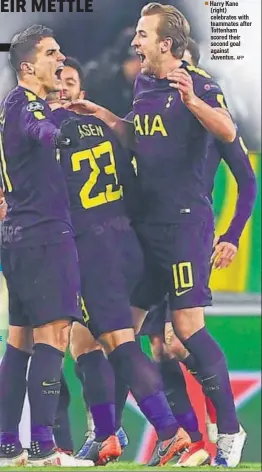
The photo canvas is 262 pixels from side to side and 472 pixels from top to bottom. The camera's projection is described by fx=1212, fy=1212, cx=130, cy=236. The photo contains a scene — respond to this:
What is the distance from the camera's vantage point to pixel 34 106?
365 cm

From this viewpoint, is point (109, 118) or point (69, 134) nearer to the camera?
point (69, 134)

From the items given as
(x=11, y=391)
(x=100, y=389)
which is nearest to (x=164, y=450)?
(x=100, y=389)

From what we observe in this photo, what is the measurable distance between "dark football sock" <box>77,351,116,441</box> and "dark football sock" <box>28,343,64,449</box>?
0.35 feet

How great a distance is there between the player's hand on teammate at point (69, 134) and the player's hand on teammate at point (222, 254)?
1.79 feet

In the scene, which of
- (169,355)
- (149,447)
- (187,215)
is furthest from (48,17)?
(149,447)

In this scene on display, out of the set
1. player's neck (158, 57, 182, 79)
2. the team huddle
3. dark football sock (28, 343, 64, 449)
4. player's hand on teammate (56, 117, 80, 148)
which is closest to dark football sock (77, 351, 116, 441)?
the team huddle

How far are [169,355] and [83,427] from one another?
352 millimetres

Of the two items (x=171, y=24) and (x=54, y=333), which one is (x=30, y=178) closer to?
(x=54, y=333)

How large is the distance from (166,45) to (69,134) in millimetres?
416

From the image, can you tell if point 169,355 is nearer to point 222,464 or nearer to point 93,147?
point 222,464

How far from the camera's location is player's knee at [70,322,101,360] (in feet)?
12.3

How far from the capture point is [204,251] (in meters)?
3.76

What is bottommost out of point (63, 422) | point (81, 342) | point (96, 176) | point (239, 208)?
point (63, 422)

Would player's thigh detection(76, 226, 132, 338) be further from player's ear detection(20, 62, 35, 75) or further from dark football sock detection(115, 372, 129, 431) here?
player's ear detection(20, 62, 35, 75)
